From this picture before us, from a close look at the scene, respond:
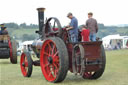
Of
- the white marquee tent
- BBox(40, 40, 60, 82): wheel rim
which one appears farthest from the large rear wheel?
the white marquee tent

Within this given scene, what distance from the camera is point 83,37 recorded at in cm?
753

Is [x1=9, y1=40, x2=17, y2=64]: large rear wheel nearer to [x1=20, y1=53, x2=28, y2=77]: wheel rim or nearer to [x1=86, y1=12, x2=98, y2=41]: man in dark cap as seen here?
[x1=20, y1=53, x2=28, y2=77]: wheel rim

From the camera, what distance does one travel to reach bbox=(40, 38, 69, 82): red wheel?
22.3 feet

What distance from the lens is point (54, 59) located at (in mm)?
7238

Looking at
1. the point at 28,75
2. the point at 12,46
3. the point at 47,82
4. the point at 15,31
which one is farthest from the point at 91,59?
the point at 15,31

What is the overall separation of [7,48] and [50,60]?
24.7 feet

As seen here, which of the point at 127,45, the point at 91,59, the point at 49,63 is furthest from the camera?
the point at 127,45

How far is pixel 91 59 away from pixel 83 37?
0.83m

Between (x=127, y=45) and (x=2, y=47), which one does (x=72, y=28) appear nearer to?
(x=2, y=47)

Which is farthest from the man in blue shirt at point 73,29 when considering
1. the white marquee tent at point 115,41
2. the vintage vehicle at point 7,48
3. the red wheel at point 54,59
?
the white marquee tent at point 115,41

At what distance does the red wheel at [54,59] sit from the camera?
22.3 feet

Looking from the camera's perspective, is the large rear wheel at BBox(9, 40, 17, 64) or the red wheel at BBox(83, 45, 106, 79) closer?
the red wheel at BBox(83, 45, 106, 79)

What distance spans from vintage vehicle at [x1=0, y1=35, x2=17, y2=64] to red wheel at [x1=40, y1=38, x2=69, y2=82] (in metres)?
6.75

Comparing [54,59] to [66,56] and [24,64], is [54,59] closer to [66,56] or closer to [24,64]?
[66,56]
